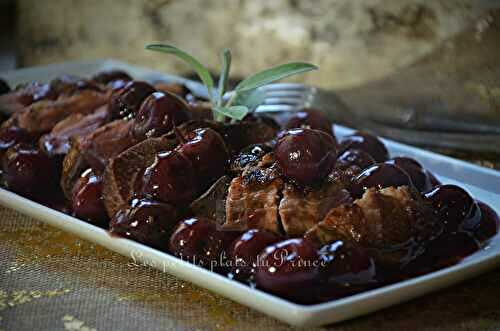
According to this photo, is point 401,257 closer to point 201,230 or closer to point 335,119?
point 201,230

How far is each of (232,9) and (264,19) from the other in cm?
21

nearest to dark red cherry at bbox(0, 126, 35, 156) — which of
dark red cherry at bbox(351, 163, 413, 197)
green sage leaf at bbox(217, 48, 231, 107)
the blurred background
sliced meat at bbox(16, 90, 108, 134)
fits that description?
sliced meat at bbox(16, 90, 108, 134)

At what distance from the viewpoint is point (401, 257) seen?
205cm

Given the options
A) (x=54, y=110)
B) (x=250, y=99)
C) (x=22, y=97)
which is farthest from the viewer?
(x=22, y=97)

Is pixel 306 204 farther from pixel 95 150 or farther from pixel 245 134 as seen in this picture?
pixel 95 150

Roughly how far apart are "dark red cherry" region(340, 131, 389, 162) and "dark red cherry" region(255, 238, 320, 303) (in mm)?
931

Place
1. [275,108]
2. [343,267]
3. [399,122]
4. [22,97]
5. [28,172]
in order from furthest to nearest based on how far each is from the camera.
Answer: [399,122]
[275,108]
[22,97]
[28,172]
[343,267]

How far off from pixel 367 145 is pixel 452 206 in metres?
0.63

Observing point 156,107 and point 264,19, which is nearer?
point 156,107

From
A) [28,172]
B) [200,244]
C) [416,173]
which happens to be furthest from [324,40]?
[200,244]

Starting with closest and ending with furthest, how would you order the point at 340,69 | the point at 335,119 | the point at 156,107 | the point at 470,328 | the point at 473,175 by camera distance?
the point at 470,328
the point at 156,107
the point at 473,175
the point at 335,119
the point at 340,69

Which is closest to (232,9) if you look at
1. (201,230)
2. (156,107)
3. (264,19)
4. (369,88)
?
(264,19)

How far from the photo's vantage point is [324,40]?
4543mm

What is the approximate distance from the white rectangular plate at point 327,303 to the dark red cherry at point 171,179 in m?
0.19
